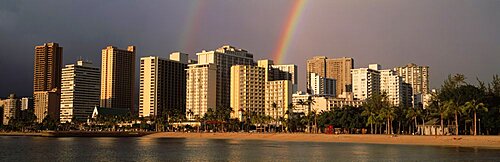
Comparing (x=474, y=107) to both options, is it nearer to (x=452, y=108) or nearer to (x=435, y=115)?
(x=452, y=108)

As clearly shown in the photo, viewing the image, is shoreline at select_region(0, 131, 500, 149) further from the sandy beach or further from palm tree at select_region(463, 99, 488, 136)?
palm tree at select_region(463, 99, 488, 136)

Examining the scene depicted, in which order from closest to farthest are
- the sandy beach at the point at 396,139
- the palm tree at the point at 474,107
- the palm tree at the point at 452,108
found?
the sandy beach at the point at 396,139, the palm tree at the point at 474,107, the palm tree at the point at 452,108

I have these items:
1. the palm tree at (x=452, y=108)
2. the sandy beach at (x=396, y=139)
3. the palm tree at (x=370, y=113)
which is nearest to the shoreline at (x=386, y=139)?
the sandy beach at (x=396, y=139)

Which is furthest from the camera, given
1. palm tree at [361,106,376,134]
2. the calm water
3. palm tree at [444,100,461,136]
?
palm tree at [361,106,376,134]

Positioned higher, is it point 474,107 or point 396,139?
point 474,107

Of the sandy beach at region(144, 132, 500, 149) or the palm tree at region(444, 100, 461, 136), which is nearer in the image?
the sandy beach at region(144, 132, 500, 149)

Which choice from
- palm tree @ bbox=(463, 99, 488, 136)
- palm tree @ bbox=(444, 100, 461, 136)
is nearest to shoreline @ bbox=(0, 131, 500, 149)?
palm tree @ bbox=(444, 100, 461, 136)

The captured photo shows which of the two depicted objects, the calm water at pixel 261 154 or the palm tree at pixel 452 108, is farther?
the palm tree at pixel 452 108

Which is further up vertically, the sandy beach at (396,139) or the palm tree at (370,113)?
the palm tree at (370,113)

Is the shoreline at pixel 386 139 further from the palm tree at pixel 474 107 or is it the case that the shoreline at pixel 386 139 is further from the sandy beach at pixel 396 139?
the palm tree at pixel 474 107

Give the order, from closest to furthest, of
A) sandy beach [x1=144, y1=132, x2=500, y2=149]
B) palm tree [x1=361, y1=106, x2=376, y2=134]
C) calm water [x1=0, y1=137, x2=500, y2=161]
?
1. calm water [x1=0, y1=137, x2=500, y2=161]
2. sandy beach [x1=144, y1=132, x2=500, y2=149]
3. palm tree [x1=361, y1=106, x2=376, y2=134]

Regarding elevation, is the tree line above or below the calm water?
above

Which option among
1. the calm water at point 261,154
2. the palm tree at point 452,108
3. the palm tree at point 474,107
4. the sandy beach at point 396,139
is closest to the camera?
the calm water at point 261,154

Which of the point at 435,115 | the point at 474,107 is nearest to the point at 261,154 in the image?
the point at 474,107
